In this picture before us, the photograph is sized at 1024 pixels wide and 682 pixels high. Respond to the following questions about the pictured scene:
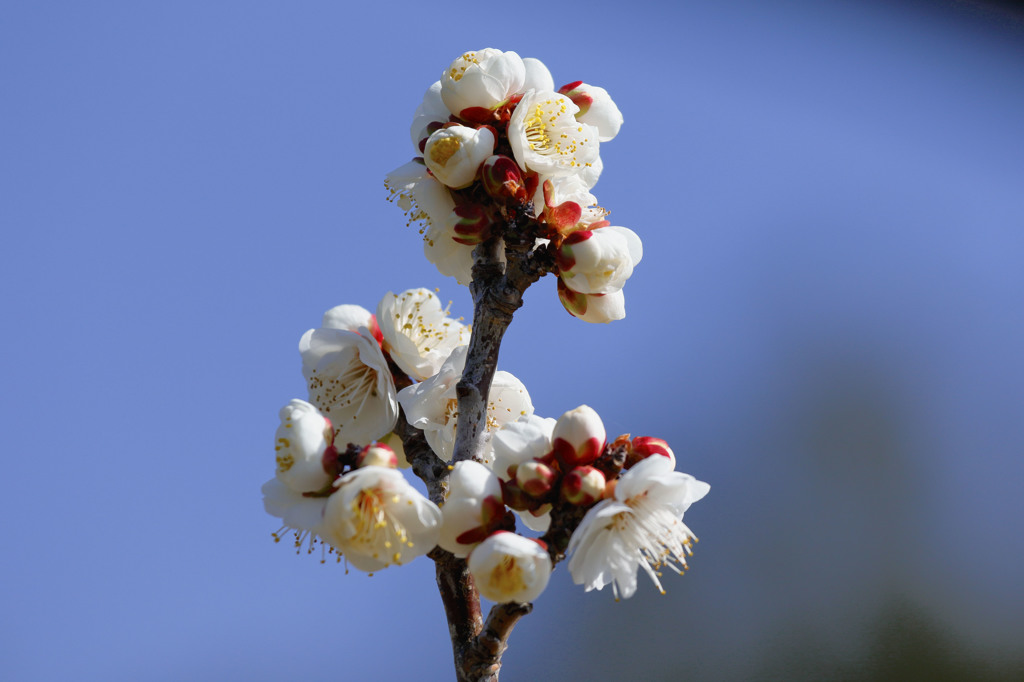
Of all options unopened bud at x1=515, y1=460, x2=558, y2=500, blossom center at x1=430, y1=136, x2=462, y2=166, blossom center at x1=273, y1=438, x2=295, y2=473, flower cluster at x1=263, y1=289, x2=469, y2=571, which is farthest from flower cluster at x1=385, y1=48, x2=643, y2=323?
blossom center at x1=273, y1=438, x2=295, y2=473

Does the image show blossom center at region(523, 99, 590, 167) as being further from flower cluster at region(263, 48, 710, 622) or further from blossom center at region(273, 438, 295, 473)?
blossom center at region(273, 438, 295, 473)

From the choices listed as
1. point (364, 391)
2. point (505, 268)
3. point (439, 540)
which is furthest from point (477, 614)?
point (505, 268)

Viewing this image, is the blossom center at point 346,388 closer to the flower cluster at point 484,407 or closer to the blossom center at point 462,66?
the flower cluster at point 484,407

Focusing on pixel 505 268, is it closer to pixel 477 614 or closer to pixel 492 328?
pixel 492 328

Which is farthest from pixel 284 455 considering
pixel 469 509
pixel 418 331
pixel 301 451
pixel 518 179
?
pixel 518 179

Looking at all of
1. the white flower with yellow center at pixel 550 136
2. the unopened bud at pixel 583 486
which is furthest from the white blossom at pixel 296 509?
the white flower with yellow center at pixel 550 136

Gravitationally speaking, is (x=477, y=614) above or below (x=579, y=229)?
below
